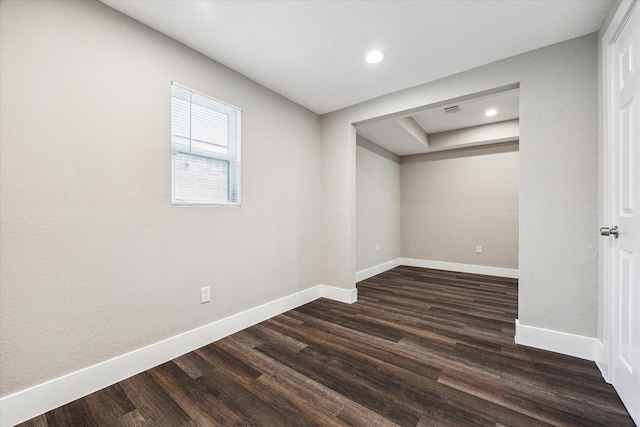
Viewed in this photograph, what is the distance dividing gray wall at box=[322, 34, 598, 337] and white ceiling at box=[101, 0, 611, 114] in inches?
6.2

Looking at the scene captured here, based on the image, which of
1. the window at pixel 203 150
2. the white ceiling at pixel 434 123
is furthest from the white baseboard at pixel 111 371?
the white ceiling at pixel 434 123

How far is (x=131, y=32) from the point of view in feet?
6.04

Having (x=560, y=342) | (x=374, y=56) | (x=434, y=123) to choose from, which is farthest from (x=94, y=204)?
(x=434, y=123)

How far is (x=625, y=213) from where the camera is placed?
1.52 meters

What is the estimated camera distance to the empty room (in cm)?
144

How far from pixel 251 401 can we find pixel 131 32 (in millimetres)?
2578

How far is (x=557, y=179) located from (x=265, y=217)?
2.60 meters

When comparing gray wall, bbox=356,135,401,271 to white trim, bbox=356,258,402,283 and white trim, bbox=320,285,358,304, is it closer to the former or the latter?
white trim, bbox=356,258,402,283

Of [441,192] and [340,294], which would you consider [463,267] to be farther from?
[340,294]

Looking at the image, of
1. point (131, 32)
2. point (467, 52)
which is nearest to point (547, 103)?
point (467, 52)

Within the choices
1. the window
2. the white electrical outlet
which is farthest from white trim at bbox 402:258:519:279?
the white electrical outlet

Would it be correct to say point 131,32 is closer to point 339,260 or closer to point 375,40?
point 375,40

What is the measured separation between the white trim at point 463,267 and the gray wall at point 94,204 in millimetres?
4181

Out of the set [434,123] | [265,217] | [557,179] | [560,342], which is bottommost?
[560,342]
